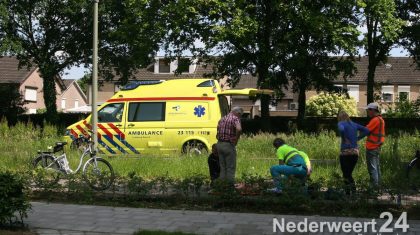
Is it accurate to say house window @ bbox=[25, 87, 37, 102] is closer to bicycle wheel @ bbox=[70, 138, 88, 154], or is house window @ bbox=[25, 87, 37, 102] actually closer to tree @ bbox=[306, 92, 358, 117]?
tree @ bbox=[306, 92, 358, 117]

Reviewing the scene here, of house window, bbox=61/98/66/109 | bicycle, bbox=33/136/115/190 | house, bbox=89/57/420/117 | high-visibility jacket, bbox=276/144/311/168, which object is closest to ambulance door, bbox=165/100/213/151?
bicycle, bbox=33/136/115/190

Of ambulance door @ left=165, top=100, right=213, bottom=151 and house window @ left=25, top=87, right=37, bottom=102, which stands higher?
house window @ left=25, top=87, right=37, bottom=102

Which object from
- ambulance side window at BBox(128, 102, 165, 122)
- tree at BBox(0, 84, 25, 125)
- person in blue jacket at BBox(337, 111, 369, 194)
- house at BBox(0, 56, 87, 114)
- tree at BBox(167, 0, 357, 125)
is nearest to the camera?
person in blue jacket at BBox(337, 111, 369, 194)

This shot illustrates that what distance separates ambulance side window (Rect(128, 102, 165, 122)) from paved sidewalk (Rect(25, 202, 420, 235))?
6.94 m

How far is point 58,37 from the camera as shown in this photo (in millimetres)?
33406

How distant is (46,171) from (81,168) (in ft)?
2.35

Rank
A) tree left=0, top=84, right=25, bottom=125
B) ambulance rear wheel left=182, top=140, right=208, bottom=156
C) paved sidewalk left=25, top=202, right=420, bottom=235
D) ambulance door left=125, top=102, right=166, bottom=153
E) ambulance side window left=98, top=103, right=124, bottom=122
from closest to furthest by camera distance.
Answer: paved sidewalk left=25, top=202, right=420, bottom=235 → ambulance rear wheel left=182, top=140, right=208, bottom=156 → ambulance door left=125, top=102, right=166, bottom=153 → ambulance side window left=98, top=103, right=124, bottom=122 → tree left=0, top=84, right=25, bottom=125

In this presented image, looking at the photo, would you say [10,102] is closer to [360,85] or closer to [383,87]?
[360,85]

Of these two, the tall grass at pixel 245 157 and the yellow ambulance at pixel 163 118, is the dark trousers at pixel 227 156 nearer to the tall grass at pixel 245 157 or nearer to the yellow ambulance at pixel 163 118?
the tall grass at pixel 245 157

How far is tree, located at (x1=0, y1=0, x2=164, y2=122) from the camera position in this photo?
31.4 metres

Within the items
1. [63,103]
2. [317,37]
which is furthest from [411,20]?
[63,103]

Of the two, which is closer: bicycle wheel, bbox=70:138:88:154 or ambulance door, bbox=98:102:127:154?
bicycle wheel, bbox=70:138:88:154

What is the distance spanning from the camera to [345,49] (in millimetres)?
25547

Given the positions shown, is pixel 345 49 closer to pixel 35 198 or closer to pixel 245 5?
pixel 245 5
